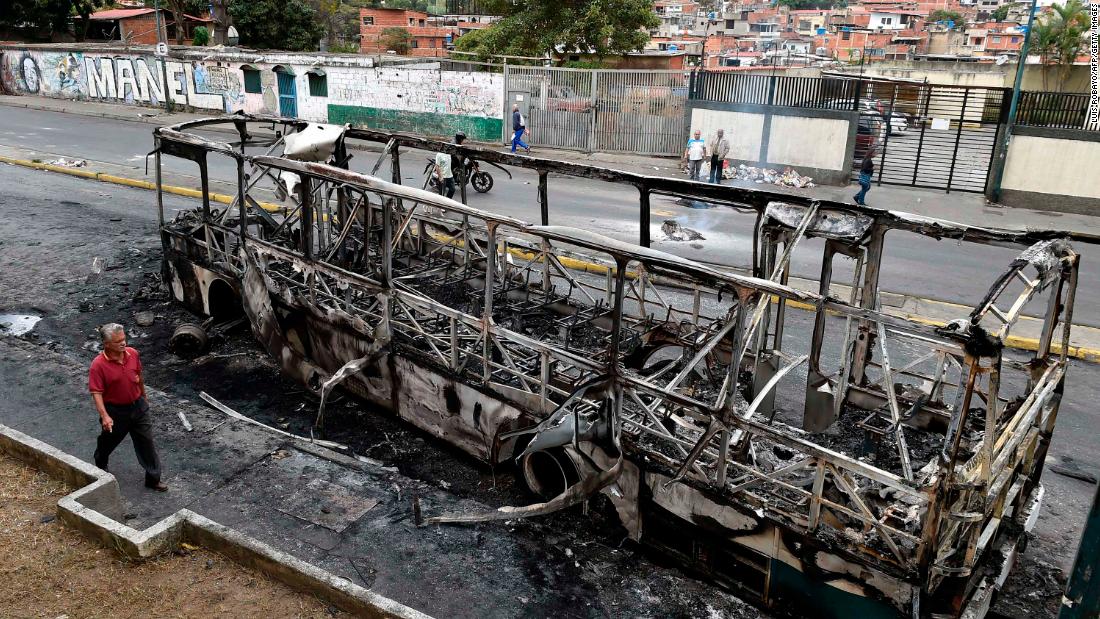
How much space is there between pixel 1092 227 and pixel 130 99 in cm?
3395

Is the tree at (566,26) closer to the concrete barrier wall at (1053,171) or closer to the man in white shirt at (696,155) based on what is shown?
the man in white shirt at (696,155)

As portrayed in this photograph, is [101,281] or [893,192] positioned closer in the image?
[101,281]

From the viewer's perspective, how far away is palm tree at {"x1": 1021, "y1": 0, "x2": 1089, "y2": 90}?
3684 centimetres

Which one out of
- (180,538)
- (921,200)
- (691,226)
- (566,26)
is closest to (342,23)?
(566,26)

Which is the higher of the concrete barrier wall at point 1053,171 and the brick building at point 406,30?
the brick building at point 406,30

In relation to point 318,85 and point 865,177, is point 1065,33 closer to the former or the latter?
point 865,177

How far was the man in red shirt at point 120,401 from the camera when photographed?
6.25m

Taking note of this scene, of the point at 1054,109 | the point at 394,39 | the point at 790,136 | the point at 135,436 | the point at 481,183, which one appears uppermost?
the point at 394,39

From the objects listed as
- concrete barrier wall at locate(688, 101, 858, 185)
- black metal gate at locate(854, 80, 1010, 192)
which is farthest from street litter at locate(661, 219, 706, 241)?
concrete barrier wall at locate(688, 101, 858, 185)

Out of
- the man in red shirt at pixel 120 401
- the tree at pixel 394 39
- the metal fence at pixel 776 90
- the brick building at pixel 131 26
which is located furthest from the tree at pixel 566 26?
the tree at pixel 394 39

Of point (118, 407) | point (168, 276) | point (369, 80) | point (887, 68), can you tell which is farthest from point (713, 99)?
point (887, 68)

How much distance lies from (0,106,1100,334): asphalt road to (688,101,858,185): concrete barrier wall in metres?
3.97

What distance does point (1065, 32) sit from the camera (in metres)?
36.8

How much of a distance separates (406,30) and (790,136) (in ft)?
161
